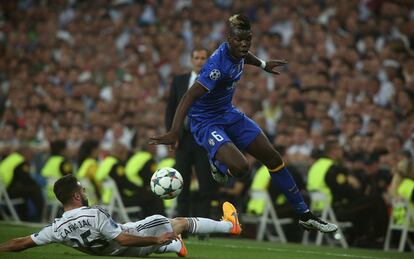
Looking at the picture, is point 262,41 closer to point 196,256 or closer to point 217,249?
point 217,249

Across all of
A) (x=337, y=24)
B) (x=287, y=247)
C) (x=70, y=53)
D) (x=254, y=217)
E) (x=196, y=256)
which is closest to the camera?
(x=196, y=256)

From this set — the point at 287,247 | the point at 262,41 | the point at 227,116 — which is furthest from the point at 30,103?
the point at 227,116

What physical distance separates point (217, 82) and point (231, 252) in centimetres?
205

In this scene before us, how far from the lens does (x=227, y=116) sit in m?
9.84

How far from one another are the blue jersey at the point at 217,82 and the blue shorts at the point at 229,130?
2.8 inches

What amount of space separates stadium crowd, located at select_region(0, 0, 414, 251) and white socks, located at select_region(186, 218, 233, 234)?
184 inches

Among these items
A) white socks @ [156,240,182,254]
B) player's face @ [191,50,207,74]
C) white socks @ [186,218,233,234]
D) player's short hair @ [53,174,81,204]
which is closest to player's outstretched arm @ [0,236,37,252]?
player's short hair @ [53,174,81,204]

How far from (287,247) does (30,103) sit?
9374 millimetres

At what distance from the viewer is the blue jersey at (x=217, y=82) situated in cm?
933

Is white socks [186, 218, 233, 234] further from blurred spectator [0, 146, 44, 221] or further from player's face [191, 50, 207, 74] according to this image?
blurred spectator [0, 146, 44, 221]

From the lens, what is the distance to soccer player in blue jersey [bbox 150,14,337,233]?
30.8 feet

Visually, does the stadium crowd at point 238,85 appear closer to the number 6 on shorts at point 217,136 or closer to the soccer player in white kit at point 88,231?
the number 6 on shorts at point 217,136

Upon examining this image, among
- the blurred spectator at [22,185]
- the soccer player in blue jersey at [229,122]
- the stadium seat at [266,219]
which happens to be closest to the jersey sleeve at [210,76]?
the soccer player in blue jersey at [229,122]

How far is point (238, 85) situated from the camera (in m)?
17.8
